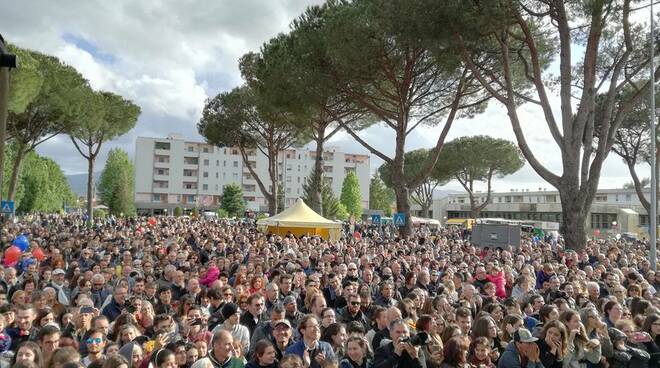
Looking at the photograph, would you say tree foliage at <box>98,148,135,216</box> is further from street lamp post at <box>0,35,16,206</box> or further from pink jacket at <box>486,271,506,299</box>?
street lamp post at <box>0,35,16,206</box>

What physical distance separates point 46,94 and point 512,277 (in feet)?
72.6

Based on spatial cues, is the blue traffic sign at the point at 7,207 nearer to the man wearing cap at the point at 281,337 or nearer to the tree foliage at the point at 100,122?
the tree foliage at the point at 100,122

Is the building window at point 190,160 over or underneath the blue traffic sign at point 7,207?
over

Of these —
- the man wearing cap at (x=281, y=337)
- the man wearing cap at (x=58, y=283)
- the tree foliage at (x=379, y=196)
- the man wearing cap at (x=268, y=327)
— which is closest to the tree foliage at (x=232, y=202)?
the tree foliage at (x=379, y=196)

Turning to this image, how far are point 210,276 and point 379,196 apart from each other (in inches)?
2573

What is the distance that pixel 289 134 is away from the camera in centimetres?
3139

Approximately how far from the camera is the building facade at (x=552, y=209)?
44.9 m

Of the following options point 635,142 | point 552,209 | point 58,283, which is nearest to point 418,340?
point 58,283

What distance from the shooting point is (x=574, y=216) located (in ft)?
45.9

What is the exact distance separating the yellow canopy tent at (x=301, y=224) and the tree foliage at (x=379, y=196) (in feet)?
171

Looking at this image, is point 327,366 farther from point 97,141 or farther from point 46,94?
point 97,141

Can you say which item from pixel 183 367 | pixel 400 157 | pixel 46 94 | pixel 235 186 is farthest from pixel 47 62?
pixel 235 186

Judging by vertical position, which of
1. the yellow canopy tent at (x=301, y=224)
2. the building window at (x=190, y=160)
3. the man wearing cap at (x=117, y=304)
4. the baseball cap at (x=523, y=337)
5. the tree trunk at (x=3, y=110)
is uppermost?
the building window at (x=190, y=160)

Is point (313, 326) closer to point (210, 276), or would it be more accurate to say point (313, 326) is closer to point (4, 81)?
point (4, 81)
